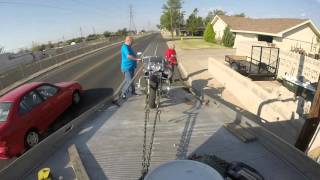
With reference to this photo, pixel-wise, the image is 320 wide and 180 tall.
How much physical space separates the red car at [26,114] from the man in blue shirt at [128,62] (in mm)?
2629

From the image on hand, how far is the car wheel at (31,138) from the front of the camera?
7.64 meters

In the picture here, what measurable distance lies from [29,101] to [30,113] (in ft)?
1.59

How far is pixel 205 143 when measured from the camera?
5.38 m

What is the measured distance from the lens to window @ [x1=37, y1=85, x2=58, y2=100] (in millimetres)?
9082

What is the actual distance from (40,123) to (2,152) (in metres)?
1.68

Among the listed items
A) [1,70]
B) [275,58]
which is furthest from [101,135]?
[1,70]

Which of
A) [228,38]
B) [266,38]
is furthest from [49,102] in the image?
[228,38]

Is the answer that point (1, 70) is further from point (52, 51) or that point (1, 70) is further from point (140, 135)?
point (140, 135)

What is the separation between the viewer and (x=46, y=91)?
9.43 metres

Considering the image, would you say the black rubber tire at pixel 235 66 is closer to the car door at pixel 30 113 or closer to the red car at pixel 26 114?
the red car at pixel 26 114

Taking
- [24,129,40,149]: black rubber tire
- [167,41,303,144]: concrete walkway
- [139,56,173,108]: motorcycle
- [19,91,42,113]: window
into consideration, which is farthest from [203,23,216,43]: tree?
[24,129,40,149]: black rubber tire

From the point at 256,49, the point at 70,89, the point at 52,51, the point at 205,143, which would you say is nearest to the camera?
the point at 205,143

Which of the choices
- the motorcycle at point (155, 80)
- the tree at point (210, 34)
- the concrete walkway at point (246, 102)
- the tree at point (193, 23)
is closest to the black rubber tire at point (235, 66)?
the concrete walkway at point (246, 102)

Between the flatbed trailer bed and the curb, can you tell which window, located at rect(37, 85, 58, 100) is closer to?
the flatbed trailer bed
